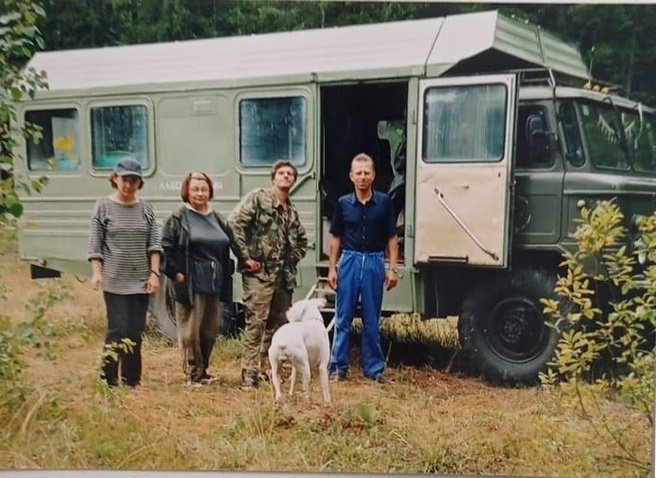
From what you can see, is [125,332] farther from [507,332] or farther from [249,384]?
[507,332]

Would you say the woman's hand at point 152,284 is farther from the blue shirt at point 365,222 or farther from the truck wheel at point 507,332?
the truck wheel at point 507,332

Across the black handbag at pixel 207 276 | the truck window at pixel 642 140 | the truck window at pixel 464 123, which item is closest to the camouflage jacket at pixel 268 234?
the black handbag at pixel 207 276

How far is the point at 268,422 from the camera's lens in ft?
12.0

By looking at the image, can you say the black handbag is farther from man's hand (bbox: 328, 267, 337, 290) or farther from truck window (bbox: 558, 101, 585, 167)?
truck window (bbox: 558, 101, 585, 167)

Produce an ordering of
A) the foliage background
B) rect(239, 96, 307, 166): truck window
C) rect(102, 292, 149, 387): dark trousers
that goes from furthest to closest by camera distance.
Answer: rect(102, 292, 149, 387): dark trousers, rect(239, 96, 307, 166): truck window, the foliage background

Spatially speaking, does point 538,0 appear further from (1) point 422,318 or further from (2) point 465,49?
(1) point 422,318

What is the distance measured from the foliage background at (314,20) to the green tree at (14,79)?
84mm

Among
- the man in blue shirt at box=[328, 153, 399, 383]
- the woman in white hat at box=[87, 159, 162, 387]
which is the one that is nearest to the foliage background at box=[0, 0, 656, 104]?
the woman in white hat at box=[87, 159, 162, 387]

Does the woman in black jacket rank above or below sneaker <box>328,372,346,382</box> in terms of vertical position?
above

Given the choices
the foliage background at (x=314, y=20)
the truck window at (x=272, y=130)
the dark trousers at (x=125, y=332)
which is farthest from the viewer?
the dark trousers at (x=125, y=332)

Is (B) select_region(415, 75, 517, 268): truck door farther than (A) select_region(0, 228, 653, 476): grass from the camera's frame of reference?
No

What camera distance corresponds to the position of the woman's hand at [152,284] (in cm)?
367

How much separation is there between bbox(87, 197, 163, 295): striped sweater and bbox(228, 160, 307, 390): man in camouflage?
46cm

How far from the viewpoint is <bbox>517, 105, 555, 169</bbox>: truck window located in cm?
347
